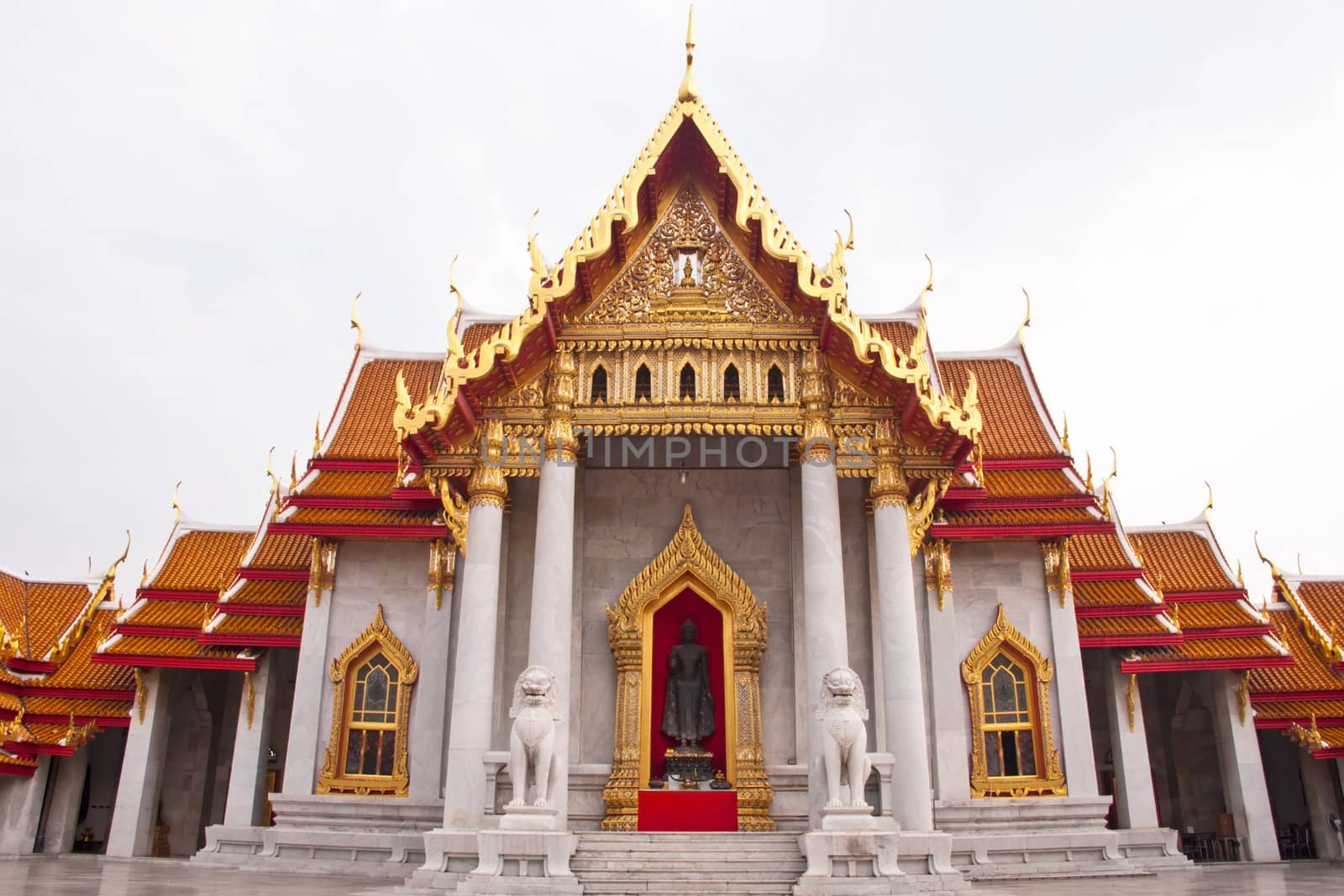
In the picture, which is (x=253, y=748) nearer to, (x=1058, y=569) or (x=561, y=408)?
(x=561, y=408)

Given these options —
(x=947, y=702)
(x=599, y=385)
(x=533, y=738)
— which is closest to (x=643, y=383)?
(x=599, y=385)

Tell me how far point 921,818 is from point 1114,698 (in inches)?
275

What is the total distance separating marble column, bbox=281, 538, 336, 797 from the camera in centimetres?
1431

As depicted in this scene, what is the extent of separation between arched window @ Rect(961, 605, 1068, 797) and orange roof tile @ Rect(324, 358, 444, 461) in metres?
9.30

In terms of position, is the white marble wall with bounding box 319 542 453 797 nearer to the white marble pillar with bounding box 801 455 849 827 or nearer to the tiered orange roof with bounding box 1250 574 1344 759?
the white marble pillar with bounding box 801 455 849 827

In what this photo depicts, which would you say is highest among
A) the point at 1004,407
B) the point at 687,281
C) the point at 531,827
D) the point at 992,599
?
the point at 1004,407

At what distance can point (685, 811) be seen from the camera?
12.1 meters

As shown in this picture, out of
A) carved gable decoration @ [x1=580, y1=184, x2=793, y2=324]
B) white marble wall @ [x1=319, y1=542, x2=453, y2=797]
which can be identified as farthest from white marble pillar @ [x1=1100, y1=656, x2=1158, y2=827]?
white marble wall @ [x1=319, y1=542, x2=453, y2=797]

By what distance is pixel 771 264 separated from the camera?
12.2m

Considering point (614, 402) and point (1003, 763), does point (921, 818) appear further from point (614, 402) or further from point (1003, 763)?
point (614, 402)

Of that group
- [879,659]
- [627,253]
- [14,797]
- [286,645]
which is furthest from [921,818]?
[14,797]

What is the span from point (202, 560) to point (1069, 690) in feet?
50.9

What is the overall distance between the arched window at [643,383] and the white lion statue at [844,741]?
12.8 ft

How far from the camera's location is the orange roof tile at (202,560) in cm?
1927
